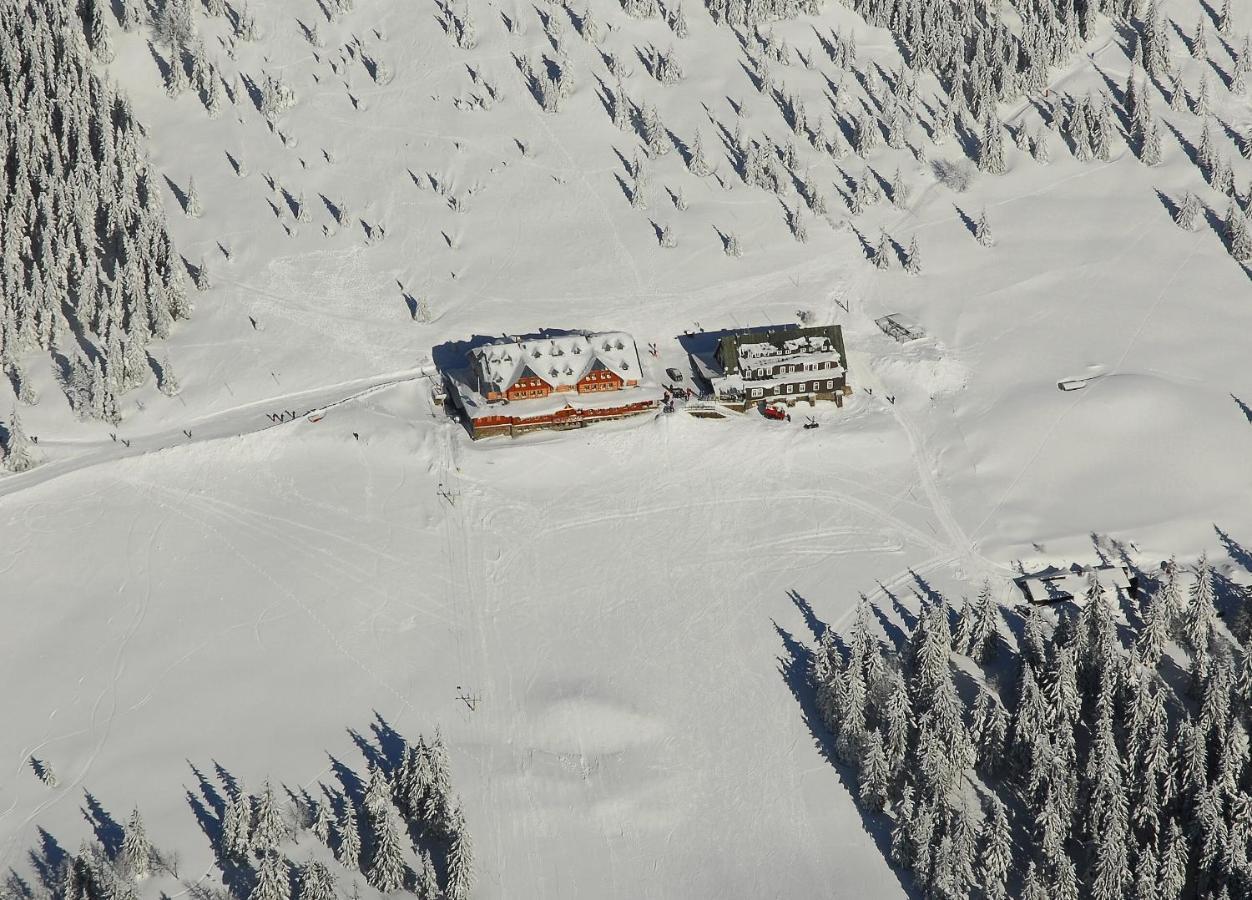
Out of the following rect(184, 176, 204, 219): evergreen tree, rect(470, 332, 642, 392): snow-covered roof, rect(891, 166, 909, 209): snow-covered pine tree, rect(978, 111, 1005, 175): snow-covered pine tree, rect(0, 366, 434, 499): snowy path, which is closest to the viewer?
rect(0, 366, 434, 499): snowy path

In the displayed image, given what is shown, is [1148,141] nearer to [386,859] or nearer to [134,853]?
[386,859]

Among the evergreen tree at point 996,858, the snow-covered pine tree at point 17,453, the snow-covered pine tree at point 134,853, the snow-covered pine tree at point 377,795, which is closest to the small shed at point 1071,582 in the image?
the evergreen tree at point 996,858

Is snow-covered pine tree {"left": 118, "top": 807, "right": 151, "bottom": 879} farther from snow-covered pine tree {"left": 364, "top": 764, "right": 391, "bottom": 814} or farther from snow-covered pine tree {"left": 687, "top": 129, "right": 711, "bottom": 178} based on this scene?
snow-covered pine tree {"left": 687, "top": 129, "right": 711, "bottom": 178}

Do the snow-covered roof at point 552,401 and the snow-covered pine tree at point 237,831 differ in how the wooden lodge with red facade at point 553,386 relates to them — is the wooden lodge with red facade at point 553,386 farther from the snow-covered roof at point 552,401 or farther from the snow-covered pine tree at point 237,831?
the snow-covered pine tree at point 237,831

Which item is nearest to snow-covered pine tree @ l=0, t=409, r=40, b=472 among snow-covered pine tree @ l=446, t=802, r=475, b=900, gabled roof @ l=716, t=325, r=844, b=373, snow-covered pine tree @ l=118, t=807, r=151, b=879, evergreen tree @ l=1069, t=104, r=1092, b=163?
snow-covered pine tree @ l=118, t=807, r=151, b=879

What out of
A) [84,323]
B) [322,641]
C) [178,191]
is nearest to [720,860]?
[322,641]

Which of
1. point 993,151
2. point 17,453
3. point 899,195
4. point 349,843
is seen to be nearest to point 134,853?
point 349,843

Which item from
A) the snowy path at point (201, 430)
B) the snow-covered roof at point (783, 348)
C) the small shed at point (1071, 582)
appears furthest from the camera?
the snow-covered roof at point (783, 348)
